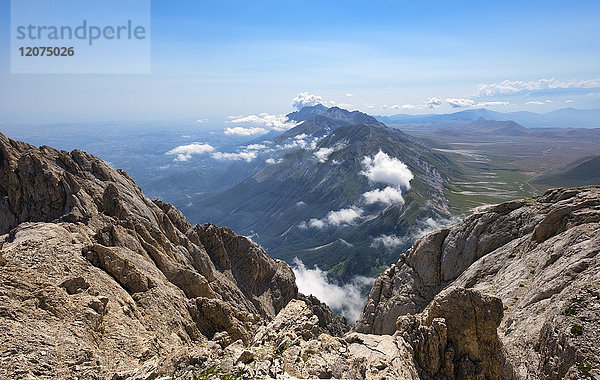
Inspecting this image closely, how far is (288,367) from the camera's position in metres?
20.0

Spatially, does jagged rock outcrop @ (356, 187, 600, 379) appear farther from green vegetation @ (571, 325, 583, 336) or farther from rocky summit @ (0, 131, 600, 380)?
rocky summit @ (0, 131, 600, 380)

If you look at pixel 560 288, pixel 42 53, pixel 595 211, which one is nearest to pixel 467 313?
pixel 560 288

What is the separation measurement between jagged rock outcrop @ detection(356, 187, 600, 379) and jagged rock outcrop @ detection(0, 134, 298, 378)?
2816 cm

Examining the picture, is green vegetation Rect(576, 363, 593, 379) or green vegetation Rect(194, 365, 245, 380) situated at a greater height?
green vegetation Rect(194, 365, 245, 380)

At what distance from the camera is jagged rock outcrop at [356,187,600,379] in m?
25.2

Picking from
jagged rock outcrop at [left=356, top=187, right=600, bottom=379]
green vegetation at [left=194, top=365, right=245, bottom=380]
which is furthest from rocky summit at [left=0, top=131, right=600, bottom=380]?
jagged rock outcrop at [left=356, top=187, right=600, bottom=379]

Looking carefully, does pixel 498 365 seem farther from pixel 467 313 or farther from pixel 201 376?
pixel 201 376

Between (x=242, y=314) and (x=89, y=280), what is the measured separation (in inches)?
835

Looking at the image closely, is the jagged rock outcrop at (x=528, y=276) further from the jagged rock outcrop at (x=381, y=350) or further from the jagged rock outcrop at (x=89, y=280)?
the jagged rock outcrop at (x=89, y=280)

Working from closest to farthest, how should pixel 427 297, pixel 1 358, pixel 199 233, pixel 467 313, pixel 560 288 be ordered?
pixel 1 358, pixel 467 313, pixel 560 288, pixel 427 297, pixel 199 233

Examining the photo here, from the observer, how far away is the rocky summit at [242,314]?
66.9 ft

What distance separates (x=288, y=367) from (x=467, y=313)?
59.4 feet

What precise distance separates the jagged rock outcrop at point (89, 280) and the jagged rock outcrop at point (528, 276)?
1109 inches

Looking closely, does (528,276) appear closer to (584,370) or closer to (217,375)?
(584,370)
